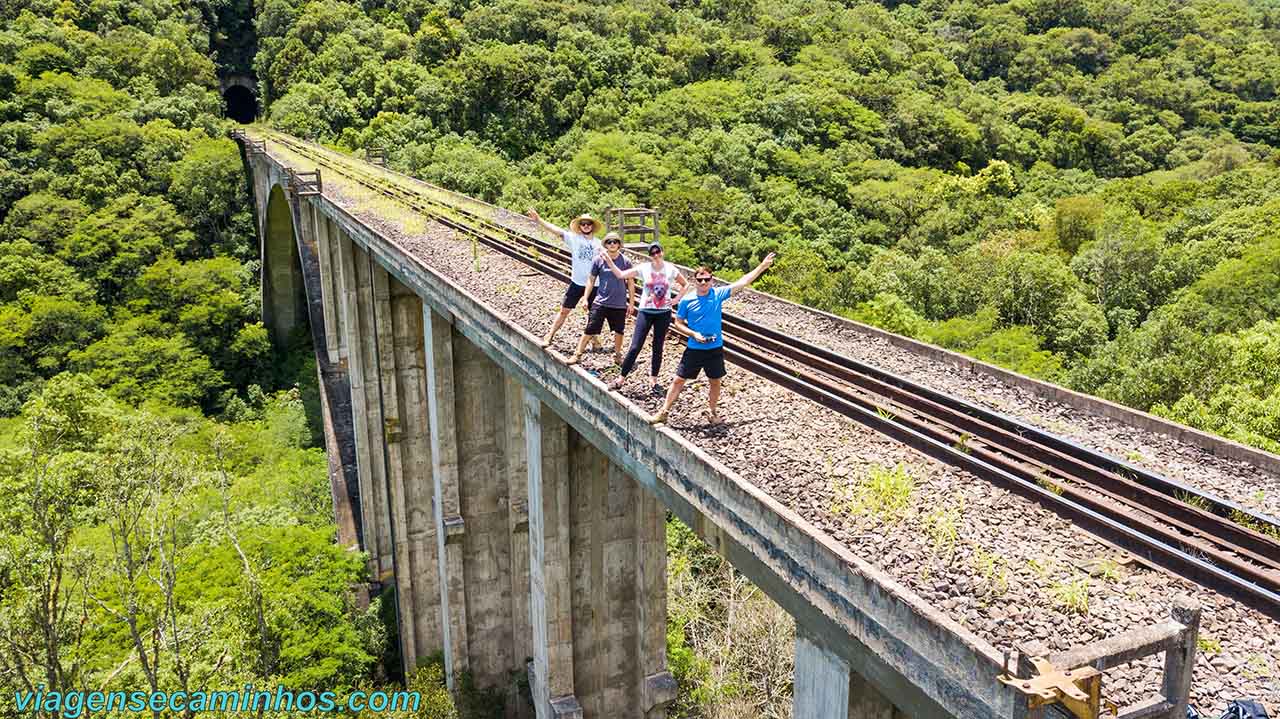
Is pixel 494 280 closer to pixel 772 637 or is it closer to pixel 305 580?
pixel 305 580

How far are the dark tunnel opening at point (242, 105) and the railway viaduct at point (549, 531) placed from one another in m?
61.9

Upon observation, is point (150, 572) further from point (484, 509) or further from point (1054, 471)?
point (1054, 471)

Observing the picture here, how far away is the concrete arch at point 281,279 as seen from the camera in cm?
4144

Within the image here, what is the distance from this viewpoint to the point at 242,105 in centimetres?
8369

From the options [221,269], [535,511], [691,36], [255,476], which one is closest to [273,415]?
[255,476]

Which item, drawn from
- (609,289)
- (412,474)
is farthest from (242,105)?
(609,289)

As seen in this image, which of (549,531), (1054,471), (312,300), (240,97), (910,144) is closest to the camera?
(1054,471)

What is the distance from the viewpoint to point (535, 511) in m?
10.7

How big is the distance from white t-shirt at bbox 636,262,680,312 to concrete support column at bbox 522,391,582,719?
2874mm

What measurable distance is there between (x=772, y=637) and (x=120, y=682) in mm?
16297

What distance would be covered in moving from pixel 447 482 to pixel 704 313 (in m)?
11.2

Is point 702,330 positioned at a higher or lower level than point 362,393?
higher

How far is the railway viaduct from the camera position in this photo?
4.77m

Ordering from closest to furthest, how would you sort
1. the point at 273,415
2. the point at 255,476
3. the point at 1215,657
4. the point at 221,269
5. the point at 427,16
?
the point at 1215,657 < the point at 255,476 < the point at 273,415 < the point at 221,269 < the point at 427,16
